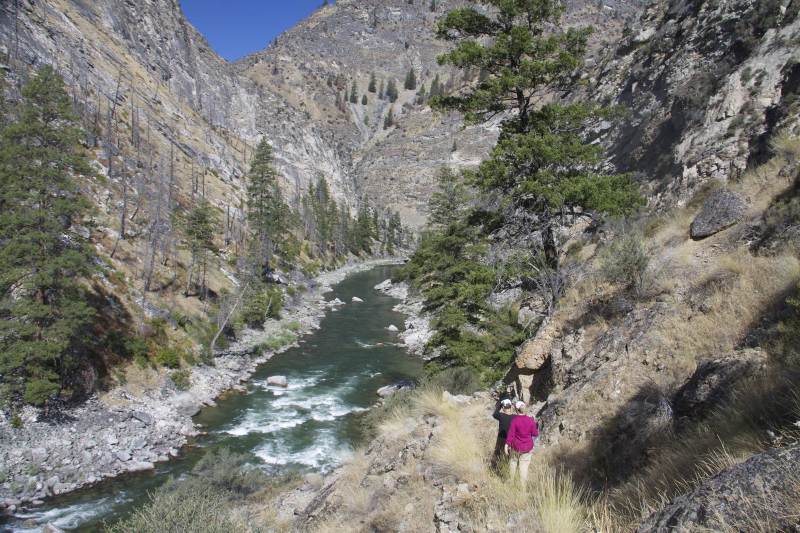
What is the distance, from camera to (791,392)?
13.7 ft

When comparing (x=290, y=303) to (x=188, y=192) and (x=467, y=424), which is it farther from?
(x=467, y=424)

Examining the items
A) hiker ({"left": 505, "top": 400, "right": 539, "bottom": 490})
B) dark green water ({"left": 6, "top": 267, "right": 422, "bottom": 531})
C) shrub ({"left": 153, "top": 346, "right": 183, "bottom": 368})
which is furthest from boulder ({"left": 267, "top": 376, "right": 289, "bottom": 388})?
hiker ({"left": 505, "top": 400, "right": 539, "bottom": 490})

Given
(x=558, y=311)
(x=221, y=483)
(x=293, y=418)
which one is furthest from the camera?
(x=293, y=418)

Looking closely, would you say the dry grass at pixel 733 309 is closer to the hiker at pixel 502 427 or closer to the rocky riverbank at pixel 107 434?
the hiker at pixel 502 427

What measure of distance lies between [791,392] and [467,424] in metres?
5.38

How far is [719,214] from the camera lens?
1000cm

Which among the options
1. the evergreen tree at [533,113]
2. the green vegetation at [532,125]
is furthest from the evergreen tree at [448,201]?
the evergreen tree at [533,113]

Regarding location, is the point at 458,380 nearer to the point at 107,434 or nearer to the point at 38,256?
the point at 107,434

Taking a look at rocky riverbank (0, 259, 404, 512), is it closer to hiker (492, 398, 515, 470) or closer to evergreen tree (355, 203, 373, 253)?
hiker (492, 398, 515, 470)

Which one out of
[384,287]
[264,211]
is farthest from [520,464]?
[384,287]

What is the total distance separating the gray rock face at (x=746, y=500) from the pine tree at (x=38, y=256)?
1146 inches

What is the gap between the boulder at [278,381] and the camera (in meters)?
32.0

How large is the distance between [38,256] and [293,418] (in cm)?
1655

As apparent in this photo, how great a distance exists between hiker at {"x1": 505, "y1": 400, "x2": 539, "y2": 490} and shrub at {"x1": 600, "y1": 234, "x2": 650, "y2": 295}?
4.57 m
